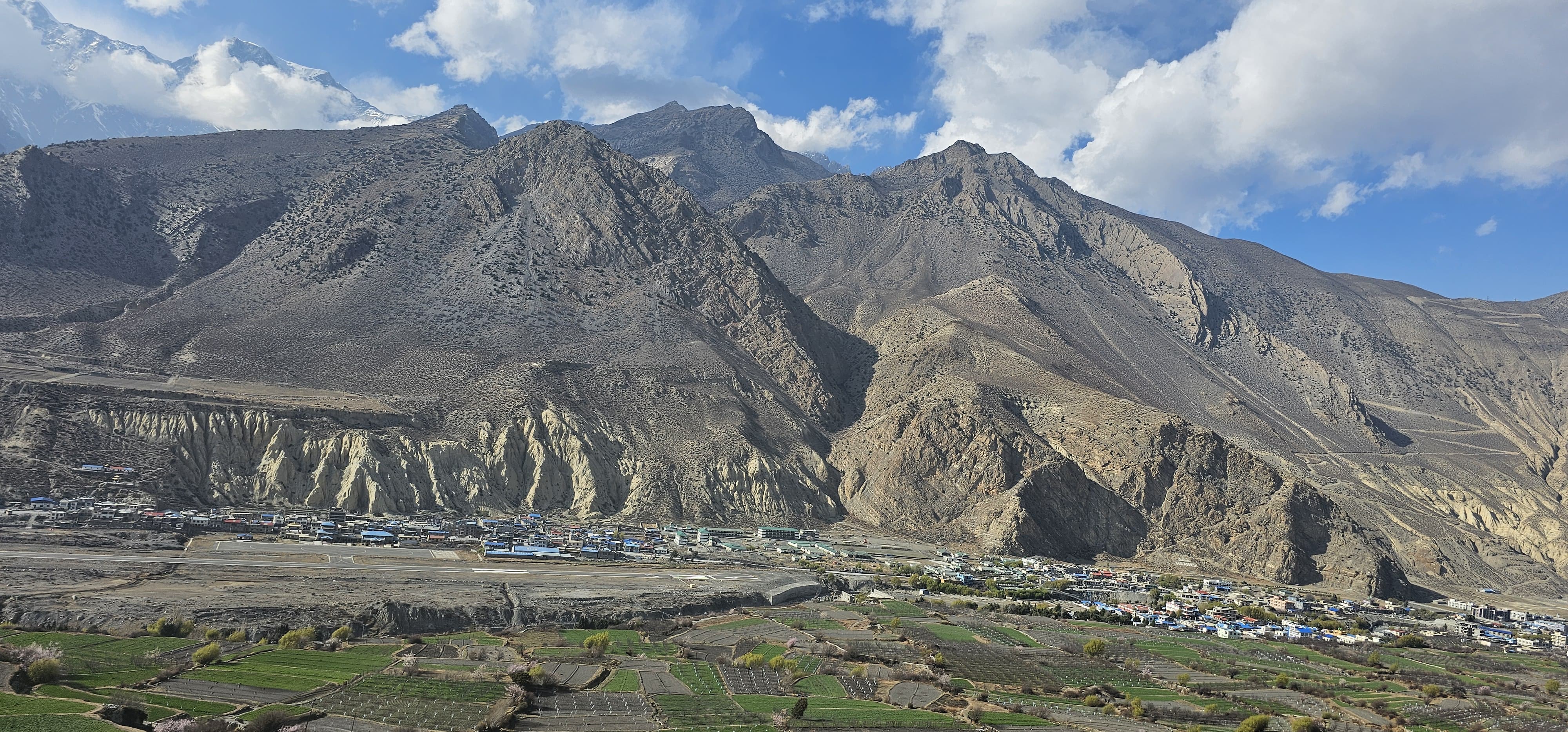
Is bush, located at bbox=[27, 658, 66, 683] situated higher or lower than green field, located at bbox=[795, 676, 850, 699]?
higher

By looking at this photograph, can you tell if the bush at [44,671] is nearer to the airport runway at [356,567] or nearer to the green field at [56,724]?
the green field at [56,724]

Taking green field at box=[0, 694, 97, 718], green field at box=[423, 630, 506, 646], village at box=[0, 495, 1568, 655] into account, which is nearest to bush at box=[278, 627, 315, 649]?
green field at box=[423, 630, 506, 646]

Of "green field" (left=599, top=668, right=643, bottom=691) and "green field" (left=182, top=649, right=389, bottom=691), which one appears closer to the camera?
"green field" (left=182, top=649, right=389, bottom=691)

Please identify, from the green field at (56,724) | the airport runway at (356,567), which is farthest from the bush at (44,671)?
the airport runway at (356,567)

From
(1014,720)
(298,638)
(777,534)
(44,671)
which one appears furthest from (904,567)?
(44,671)

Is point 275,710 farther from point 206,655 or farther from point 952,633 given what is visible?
point 952,633

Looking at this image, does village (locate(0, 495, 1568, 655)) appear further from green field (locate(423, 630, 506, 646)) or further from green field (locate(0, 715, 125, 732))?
green field (locate(0, 715, 125, 732))

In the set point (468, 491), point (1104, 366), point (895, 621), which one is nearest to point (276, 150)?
point (468, 491)
